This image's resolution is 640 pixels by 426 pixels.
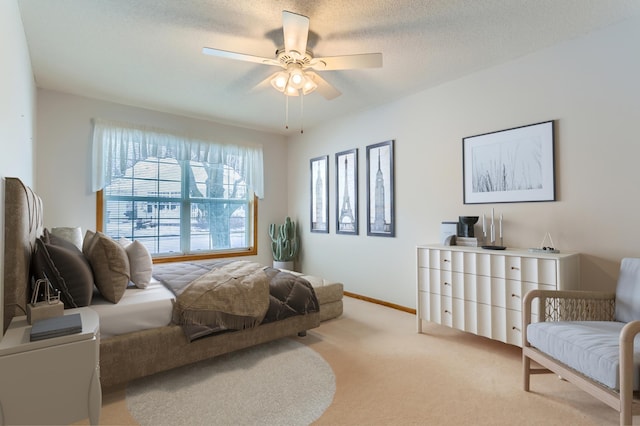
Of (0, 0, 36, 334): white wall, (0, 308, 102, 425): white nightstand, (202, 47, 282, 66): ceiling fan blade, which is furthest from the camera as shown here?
(202, 47, 282, 66): ceiling fan blade

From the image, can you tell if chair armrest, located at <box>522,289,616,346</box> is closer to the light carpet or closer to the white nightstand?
the light carpet

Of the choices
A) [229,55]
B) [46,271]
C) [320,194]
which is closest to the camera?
[46,271]

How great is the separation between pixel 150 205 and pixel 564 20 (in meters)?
4.84

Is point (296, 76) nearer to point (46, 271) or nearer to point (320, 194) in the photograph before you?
point (46, 271)

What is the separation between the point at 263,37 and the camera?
8.46 ft

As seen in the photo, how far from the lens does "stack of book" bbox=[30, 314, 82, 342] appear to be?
54.8 inches

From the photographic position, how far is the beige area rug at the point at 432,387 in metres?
1.80

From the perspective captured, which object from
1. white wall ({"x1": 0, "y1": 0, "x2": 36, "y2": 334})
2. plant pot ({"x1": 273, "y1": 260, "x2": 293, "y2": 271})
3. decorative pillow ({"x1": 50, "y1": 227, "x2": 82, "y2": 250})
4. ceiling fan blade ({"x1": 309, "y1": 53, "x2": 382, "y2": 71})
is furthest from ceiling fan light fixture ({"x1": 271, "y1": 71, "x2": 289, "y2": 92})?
plant pot ({"x1": 273, "y1": 260, "x2": 293, "y2": 271})

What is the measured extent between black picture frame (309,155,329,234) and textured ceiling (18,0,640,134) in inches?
60.9

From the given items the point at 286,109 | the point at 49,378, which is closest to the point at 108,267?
the point at 49,378

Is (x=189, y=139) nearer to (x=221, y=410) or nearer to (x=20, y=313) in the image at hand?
(x=20, y=313)

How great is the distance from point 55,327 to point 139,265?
1170 millimetres

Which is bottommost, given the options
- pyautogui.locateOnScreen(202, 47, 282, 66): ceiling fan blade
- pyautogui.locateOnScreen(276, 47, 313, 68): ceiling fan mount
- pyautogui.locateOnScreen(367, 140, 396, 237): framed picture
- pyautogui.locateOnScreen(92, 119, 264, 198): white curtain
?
pyautogui.locateOnScreen(367, 140, 396, 237): framed picture

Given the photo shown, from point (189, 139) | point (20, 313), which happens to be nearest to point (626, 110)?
point (20, 313)
